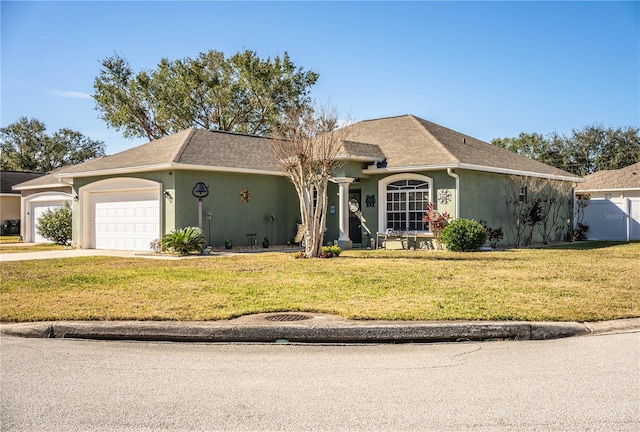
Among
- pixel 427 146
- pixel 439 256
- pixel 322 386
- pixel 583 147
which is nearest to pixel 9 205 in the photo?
pixel 427 146

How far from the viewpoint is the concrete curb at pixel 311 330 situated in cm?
759

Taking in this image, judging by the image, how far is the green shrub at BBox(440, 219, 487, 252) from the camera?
63.7ft

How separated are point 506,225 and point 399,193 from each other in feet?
14.3

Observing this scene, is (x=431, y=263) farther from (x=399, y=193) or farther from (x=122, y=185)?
(x=122, y=185)

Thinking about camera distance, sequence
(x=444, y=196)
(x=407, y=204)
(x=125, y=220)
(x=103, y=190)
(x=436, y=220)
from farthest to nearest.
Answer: (x=103, y=190) < (x=125, y=220) < (x=407, y=204) < (x=444, y=196) < (x=436, y=220)

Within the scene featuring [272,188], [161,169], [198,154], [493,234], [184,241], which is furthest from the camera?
[272,188]

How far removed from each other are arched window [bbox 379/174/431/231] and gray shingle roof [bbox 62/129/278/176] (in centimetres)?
443

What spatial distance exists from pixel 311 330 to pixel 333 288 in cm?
346

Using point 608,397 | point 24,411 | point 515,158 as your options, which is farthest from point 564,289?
point 515,158

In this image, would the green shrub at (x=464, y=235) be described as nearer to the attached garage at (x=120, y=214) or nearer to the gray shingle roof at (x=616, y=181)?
the attached garage at (x=120, y=214)

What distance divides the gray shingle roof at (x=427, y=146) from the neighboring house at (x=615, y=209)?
3.18 m

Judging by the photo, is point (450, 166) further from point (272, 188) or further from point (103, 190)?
point (103, 190)

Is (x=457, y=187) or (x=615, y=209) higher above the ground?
(x=457, y=187)

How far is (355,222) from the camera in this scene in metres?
23.6
